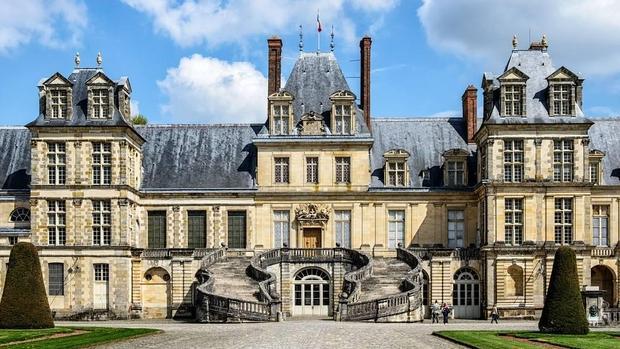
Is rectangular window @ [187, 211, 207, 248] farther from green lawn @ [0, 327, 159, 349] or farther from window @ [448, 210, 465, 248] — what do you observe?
green lawn @ [0, 327, 159, 349]

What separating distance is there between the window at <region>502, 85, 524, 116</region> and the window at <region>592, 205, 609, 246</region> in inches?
265

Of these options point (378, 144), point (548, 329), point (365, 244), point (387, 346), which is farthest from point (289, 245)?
point (387, 346)

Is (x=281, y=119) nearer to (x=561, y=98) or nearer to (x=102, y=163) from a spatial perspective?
(x=102, y=163)

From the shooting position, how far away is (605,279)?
49.7 meters

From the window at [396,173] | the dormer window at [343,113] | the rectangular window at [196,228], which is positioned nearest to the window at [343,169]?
the dormer window at [343,113]

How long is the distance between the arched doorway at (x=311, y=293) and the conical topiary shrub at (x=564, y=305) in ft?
48.3

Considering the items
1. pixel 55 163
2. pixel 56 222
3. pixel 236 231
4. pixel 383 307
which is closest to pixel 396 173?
pixel 236 231

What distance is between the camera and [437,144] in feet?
172

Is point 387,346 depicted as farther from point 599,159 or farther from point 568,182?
point 599,159

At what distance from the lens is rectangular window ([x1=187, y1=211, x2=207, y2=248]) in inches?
1976

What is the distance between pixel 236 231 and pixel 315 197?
4254mm

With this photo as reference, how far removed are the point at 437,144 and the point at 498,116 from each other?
5876 mm

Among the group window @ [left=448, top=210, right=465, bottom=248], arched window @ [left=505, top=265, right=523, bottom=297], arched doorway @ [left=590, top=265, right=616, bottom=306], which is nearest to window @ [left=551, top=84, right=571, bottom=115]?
window @ [left=448, top=210, right=465, bottom=248]

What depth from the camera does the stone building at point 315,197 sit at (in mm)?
46562
